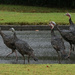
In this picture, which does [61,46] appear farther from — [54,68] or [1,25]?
[1,25]

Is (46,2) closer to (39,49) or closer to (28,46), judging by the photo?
(39,49)

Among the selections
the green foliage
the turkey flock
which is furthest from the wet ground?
the green foliage

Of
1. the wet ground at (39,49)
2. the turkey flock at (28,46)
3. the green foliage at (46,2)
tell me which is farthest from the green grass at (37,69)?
the green foliage at (46,2)

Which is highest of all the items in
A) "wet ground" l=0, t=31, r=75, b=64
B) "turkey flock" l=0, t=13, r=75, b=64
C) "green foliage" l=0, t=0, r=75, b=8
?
"turkey flock" l=0, t=13, r=75, b=64

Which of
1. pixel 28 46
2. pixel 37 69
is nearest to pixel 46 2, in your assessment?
pixel 28 46

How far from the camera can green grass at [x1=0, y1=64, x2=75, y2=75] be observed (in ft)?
20.4

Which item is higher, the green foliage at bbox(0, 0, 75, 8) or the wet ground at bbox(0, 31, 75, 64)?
the wet ground at bbox(0, 31, 75, 64)

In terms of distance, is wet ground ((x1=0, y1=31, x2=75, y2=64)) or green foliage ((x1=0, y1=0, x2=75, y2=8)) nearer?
wet ground ((x1=0, y1=31, x2=75, y2=64))

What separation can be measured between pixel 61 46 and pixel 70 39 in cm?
115

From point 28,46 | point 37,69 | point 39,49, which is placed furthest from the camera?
point 39,49

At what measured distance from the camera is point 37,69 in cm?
656

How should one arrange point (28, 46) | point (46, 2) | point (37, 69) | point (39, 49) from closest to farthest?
point (37, 69) < point (28, 46) < point (39, 49) < point (46, 2)

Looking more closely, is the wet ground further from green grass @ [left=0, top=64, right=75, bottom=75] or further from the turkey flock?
green grass @ [left=0, top=64, right=75, bottom=75]

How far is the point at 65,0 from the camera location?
2895cm
